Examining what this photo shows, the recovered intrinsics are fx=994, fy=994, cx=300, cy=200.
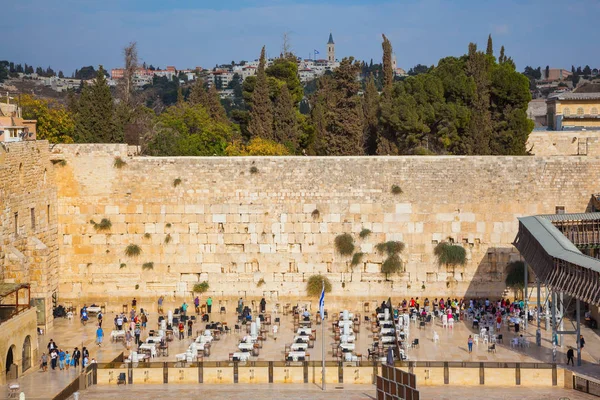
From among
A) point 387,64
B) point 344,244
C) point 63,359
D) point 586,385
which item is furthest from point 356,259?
point 387,64

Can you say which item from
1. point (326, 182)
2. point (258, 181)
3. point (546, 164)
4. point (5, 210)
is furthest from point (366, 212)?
point (5, 210)

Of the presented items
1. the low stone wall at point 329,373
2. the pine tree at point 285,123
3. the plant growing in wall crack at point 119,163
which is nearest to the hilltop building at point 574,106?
the pine tree at point 285,123

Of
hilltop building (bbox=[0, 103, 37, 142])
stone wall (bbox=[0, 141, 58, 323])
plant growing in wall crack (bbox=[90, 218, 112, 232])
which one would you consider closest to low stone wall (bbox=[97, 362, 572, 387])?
stone wall (bbox=[0, 141, 58, 323])

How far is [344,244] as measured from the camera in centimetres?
3272

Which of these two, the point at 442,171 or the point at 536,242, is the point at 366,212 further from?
the point at 536,242

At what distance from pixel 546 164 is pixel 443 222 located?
389 cm

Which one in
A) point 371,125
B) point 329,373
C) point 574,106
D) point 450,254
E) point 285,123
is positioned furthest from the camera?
point 574,106

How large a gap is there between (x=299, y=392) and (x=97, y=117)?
16591 mm

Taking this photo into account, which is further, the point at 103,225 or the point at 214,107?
the point at 214,107

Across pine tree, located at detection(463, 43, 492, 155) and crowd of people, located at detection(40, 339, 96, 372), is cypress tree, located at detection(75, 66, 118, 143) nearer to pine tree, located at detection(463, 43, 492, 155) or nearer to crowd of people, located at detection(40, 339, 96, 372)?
crowd of people, located at detection(40, 339, 96, 372)

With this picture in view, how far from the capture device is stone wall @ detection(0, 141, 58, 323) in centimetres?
2894

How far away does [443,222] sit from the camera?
1293 inches

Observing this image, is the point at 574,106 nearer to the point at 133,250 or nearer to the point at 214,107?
the point at 214,107

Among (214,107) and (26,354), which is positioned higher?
(214,107)
